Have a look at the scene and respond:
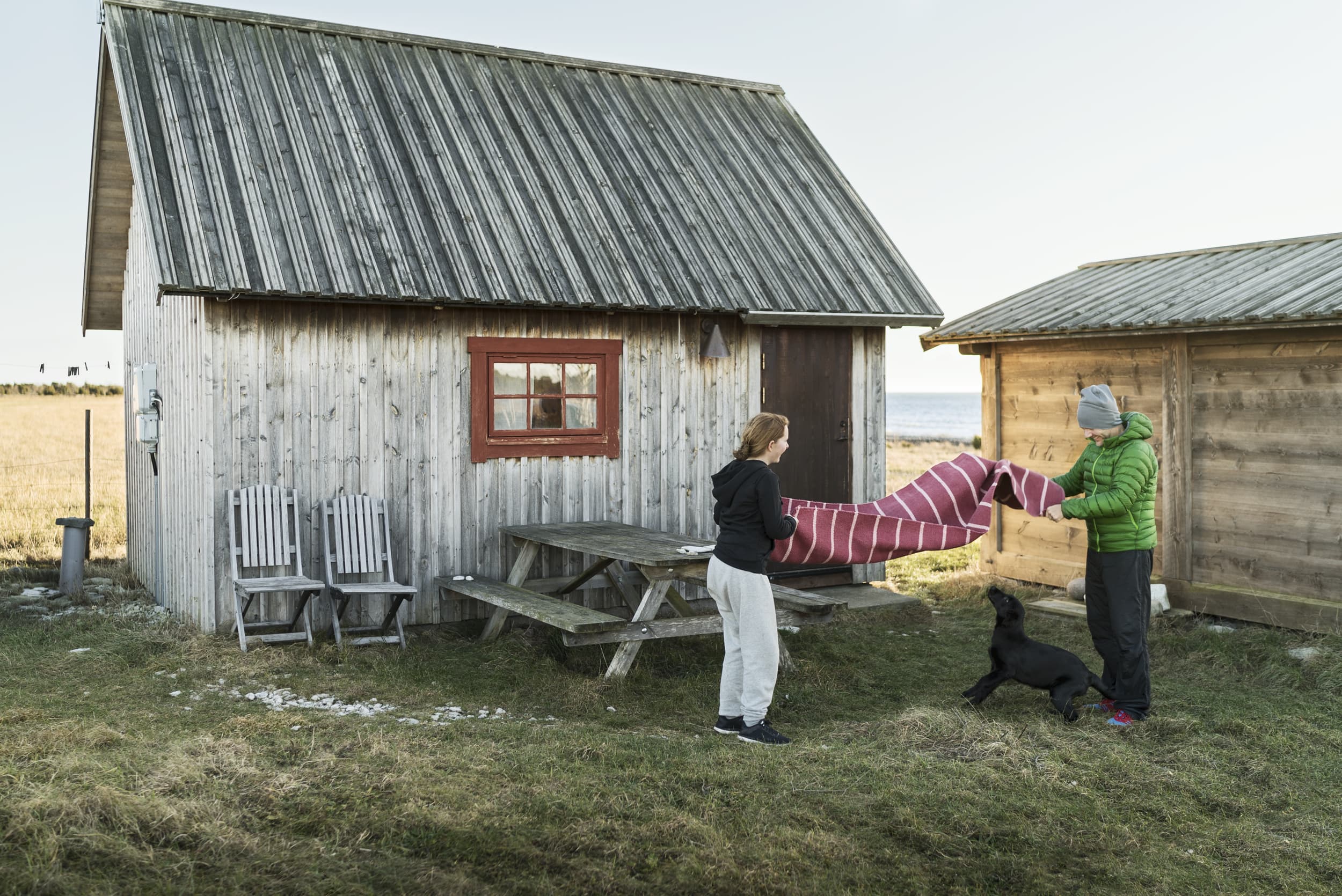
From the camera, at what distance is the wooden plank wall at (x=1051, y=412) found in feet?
35.5

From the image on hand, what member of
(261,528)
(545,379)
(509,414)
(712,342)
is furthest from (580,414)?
(261,528)

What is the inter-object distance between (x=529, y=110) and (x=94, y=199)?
14.8ft

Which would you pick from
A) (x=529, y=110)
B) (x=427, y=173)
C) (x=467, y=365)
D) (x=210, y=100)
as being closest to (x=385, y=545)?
(x=467, y=365)

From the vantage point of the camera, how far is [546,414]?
9680 mm

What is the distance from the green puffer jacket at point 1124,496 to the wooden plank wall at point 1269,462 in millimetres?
3458

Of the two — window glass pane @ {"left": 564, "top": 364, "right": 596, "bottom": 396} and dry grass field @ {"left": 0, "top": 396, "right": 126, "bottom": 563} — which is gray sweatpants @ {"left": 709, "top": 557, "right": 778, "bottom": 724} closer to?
window glass pane @ {"left": 564, "top": 364, "right": 596, "bottom": 396}

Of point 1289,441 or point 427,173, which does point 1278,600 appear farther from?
point 427,173

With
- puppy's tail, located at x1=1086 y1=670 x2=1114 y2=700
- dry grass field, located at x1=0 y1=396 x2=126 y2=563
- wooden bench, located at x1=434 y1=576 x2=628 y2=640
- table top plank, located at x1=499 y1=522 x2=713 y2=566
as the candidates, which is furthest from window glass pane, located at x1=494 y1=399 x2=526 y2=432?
dry grass field, located at x1=0 y1=396 x2=126 y2=563

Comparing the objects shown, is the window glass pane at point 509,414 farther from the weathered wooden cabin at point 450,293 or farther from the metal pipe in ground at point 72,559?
the metal pipe in ground at point 72,559

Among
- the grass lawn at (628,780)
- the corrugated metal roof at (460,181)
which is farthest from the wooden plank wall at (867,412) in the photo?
the grass lawn at (628,780)

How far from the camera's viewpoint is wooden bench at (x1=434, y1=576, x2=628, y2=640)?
7164 mm

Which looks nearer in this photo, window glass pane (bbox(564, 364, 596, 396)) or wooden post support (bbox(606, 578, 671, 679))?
wooden post support (bbox(606, 578, 671, 679))

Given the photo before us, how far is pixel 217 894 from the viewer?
3979 millimetres

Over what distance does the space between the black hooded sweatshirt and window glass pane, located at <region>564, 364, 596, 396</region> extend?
11.8 feet
